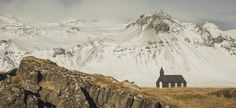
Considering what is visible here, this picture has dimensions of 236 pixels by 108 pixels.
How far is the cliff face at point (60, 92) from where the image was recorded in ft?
A: 138

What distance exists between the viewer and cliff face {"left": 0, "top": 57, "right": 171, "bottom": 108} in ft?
138

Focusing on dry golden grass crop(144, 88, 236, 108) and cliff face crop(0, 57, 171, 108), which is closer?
cliff face crop(0, 57, 171, 108)

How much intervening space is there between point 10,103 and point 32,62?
526 centimetres

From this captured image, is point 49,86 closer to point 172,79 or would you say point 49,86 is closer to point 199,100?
point 199,100

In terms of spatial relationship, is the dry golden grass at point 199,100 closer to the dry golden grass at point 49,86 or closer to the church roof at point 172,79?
the dry golden grass at point 49,86

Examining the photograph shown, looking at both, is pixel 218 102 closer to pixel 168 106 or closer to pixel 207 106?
pixel 207 106

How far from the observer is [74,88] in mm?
42781

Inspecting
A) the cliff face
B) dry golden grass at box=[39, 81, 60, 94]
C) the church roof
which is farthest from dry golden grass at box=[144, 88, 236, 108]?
the church roof

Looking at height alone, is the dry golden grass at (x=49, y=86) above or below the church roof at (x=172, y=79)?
below

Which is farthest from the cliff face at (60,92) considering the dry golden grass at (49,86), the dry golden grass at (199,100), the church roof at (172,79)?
the church roof at (172,79)

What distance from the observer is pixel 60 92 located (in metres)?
43.4

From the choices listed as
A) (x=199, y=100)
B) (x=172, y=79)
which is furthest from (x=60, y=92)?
(x=172, y=79)

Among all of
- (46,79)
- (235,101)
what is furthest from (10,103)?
(235,101)

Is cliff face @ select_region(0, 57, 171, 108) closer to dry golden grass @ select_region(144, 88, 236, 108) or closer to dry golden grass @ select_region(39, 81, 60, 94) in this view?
dry golden grass @ select_region(39, 81, 60, 94)
